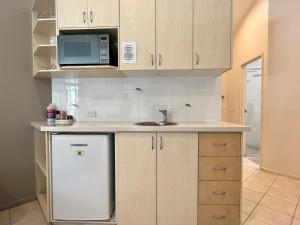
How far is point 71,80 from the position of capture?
2539mm

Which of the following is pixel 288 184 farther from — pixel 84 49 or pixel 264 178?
pixel 84 49

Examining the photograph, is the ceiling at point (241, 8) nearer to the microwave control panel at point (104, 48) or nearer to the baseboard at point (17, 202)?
the microwave control panel at point (104, 48)

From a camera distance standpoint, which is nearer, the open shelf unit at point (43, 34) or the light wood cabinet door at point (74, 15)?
the light wood cabinet door at point (74, 15)

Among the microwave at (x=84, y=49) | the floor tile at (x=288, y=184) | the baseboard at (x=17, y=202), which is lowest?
the floor tile at (x=288, y=184)

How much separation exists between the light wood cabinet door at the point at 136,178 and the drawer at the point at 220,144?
428 millimetres

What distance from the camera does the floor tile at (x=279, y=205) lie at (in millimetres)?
2219

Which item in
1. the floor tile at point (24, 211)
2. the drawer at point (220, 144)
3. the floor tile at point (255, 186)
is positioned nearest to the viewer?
the drawer at point (220, 144)

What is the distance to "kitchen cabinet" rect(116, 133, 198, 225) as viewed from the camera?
1.82 meters

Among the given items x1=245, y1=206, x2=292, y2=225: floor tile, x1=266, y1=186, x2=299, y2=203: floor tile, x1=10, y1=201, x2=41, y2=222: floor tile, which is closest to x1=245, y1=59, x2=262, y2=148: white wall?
x1=266, y1=186, x2=299, y2=203: floor tile

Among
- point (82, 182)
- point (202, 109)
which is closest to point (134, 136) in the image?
point (82, 182)

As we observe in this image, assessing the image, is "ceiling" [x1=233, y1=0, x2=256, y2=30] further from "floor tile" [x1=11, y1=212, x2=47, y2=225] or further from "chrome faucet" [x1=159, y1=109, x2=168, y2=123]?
"floor tile" [x1=11, y1=212, x2=47, y2=225]

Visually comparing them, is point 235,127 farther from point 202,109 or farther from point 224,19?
point 224,19

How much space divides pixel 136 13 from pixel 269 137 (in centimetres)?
294

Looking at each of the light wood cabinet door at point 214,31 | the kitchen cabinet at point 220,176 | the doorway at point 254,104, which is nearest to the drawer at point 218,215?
the kitchen cabinet at point 220,176
